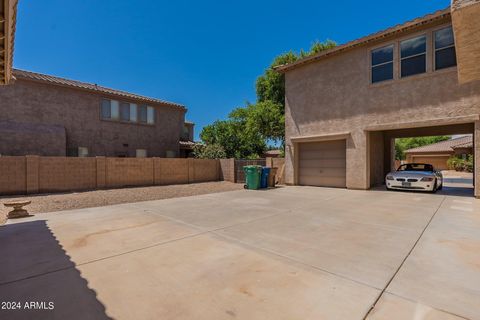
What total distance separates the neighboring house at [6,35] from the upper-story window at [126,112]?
1227 centimetres

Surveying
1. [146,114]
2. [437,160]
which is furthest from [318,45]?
[437,160]

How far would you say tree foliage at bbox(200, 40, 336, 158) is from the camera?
23188 mm

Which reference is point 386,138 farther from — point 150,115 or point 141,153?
point 141,153

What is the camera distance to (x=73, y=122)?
16.4 metres

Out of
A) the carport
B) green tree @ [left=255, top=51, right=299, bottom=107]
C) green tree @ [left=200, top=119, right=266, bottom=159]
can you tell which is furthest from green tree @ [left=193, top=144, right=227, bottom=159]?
the carport

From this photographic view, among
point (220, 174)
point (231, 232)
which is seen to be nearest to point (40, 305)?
point (231, 232)

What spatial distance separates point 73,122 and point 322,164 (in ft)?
53.7

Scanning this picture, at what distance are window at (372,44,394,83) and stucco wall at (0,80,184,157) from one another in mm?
15911

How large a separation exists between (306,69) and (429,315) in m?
13.5

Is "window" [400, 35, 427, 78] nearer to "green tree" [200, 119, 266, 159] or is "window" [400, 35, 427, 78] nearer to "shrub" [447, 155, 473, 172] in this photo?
"green tree" [200, 119, 266, 159]

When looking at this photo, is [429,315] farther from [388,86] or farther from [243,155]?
[243,155]

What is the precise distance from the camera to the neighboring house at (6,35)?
12.1 ft

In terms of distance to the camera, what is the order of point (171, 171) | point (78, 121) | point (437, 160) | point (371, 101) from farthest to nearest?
point (437, 160), point (78, 121), point (171, 171), point (371, 101)

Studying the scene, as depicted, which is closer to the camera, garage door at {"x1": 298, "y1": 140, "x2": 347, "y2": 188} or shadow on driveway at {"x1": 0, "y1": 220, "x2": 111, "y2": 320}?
shadow on driveway at {"x1": 0, "y1": 220, "x2": 111, "y2": 320}
